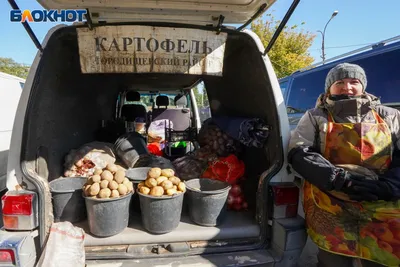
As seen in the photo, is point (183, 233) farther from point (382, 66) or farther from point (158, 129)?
point (382, 66)

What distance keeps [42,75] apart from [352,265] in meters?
2.76

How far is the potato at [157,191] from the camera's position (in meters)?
2.14

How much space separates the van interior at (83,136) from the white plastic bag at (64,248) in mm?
139

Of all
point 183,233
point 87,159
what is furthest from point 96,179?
A: point 87,159

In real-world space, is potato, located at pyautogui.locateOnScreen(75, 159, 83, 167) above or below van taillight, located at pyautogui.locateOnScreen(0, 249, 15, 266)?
above

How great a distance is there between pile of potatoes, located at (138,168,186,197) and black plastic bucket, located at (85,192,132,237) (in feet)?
0.68

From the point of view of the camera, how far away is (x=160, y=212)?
209 cm

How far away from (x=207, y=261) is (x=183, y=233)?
0.99ft

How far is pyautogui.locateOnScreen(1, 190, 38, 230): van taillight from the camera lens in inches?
70.1

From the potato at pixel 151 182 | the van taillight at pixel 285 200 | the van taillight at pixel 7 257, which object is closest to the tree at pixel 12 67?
the potato at pixel 151 182

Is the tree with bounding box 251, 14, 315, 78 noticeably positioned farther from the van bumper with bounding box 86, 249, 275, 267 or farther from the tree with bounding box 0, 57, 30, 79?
the tree with bounding box 0, 57, 30, 79

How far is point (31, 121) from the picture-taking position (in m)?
1.95

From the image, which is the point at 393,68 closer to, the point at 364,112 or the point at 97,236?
the point at 364,112

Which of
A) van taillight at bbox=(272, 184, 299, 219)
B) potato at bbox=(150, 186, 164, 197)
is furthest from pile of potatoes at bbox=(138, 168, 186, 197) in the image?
van taillight at bbox=(272, 184, 299, 219)
